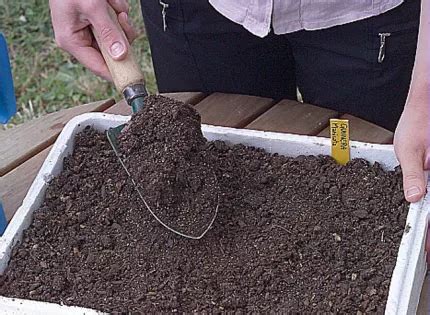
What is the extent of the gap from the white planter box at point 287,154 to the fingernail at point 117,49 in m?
0.14

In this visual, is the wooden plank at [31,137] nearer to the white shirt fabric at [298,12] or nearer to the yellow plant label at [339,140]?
the white shirt fabric at [298,12]

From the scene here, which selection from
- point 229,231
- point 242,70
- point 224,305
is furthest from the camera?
point 242,70

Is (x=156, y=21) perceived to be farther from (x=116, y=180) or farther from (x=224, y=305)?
(x=224, y=305)

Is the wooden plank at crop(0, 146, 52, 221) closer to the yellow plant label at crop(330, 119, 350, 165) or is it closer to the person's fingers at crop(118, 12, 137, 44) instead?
the person's fingers at crop(118, 12, 137, 44)

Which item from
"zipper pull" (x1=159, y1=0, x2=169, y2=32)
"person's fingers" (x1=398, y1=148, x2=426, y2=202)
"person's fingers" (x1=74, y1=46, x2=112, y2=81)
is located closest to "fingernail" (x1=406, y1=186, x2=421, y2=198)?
"person's fingers" (x1=398, y1=148, x2=426, y2=202)

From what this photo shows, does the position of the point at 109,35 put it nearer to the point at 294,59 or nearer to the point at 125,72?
the point at 125,72

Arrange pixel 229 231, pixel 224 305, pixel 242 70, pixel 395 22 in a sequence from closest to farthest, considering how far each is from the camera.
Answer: pixel 224 305 → pixel 229 231 → pixel 395 22 → pixel 242 70

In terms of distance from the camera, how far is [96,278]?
110 centimetres

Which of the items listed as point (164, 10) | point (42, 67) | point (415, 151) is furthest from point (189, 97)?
point (42, 67)

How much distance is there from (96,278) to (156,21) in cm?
59

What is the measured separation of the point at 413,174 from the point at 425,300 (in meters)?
0.19

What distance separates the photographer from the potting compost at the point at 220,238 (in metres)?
1.06

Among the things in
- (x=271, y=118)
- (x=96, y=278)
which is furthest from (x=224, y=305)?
(x=271, y=118)

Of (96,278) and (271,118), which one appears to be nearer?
(96,278)
